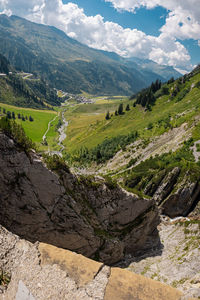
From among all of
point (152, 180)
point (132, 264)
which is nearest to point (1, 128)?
point (132, 264)

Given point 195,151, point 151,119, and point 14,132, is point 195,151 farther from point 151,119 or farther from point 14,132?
point 151,119

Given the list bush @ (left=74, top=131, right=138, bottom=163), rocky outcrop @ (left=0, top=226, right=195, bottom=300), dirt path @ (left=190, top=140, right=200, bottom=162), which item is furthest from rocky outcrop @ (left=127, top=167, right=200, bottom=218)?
bush @ (left=74, top=131, right=138, bottom=163)

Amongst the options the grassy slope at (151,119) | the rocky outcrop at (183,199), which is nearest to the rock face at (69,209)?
the rocky outcrop at (183,199)

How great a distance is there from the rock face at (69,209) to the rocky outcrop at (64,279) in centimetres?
494

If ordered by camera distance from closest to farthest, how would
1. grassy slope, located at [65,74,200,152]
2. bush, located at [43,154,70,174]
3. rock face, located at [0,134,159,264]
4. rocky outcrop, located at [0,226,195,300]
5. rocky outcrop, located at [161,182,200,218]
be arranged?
rocky outcrop, located at [0,226,195,300] → rock face, located at [0,134,159,264] → bush, located at [43,154,70,174] → rocky outcrop, located at [161,182,200,218] → grassy slope, located at [65,74,200,152]

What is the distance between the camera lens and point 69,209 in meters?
18.6

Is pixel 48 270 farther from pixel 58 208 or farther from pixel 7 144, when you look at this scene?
pixel 7 144

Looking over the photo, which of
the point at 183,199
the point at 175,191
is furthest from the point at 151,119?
the point at 183,199

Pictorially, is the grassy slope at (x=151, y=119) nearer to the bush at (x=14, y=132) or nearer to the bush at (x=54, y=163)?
the bush at (x=54, y=163)

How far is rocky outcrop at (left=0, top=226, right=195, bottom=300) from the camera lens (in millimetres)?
9672

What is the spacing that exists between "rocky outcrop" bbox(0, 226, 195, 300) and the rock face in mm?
4937

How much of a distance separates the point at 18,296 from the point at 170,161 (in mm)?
47074

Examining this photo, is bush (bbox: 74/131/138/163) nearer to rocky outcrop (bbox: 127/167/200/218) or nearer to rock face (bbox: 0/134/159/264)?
rocky outcrop (bbox: 127/167/200/218)

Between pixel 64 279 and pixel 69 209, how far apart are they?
857cm
